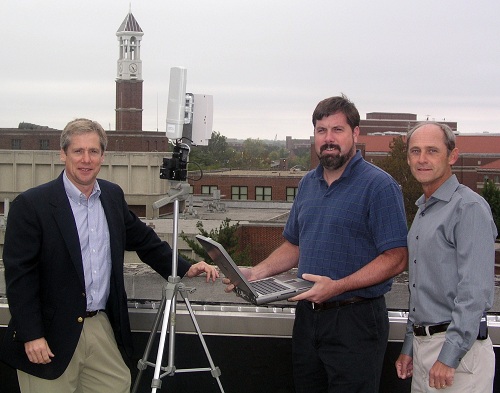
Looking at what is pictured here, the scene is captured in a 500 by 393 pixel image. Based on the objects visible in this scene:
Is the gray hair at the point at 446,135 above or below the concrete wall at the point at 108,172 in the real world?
above

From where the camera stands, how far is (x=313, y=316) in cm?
307

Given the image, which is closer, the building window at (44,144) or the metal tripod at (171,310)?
the metal tripod at (171,310)

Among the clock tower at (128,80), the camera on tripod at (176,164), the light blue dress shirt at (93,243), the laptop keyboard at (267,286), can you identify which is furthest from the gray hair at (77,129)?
the clock tower at (128,80)

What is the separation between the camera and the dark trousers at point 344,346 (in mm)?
2975

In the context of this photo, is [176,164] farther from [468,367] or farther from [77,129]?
[468,367]

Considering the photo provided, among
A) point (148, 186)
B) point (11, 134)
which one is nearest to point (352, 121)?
point (148, 186)

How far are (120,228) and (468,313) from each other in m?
1.61

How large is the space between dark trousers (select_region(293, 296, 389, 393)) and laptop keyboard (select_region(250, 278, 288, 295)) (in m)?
0.19

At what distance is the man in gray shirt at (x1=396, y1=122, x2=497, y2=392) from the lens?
2615 millimetres

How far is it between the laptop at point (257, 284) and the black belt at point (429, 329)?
477 millimetres

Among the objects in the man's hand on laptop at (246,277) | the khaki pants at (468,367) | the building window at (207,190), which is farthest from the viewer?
the building window at (207,190)

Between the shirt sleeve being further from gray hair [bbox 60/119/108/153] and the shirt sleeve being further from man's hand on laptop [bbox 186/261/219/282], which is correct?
gray hair [bbox 60/119/108/153]

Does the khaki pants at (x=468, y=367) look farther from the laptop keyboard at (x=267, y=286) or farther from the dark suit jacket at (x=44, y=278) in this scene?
the dark suit jacket at (x=44, y=278)

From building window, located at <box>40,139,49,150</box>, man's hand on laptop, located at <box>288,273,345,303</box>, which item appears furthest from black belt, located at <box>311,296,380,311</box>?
building window, located at <box>40,139,49,150</box>
